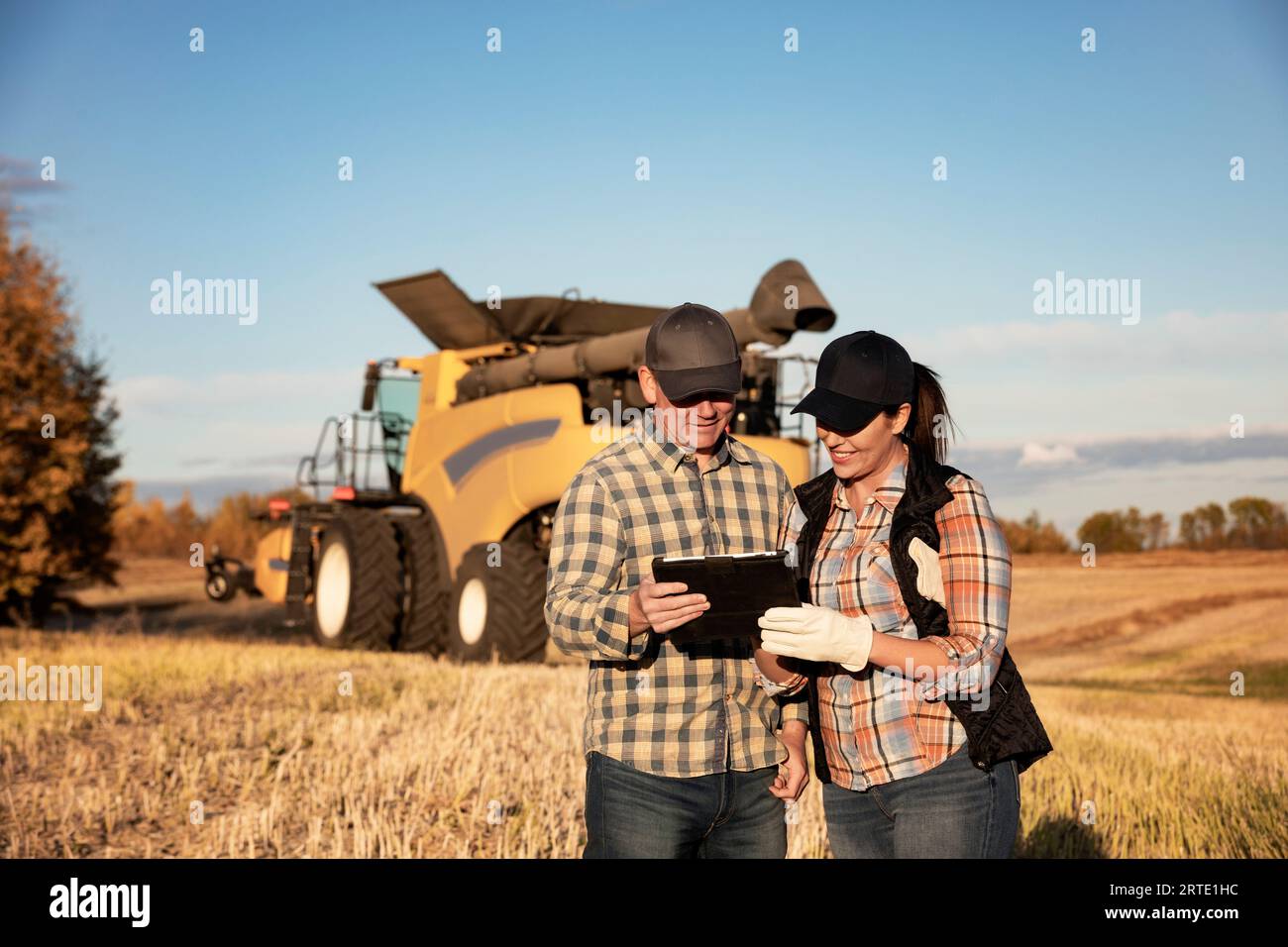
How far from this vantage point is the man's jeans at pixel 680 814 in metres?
3.04

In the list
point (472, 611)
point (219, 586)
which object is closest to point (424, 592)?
point (472, 611)

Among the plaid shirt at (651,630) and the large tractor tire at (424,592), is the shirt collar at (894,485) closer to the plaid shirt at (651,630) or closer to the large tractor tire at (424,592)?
the plaid shirt at (651,630)

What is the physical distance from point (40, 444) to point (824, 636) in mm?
24339

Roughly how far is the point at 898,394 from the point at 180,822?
5.14m

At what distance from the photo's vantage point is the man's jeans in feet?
9.97

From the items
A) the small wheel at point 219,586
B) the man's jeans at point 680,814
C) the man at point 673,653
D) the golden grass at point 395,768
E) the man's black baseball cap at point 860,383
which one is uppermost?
the man's black baseball cap at point 860,383

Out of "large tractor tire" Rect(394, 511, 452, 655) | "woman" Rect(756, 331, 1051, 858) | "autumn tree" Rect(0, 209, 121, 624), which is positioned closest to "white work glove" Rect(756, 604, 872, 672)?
"woman" Rect(756, 331, 1051, 858)

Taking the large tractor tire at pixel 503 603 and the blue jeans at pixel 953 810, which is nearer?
the blue jeans at pixel 953 810

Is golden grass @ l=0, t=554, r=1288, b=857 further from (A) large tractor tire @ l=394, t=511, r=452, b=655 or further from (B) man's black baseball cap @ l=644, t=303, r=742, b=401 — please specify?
(B) man's black baseball cap @ l=644, t=303, r=742, b=401

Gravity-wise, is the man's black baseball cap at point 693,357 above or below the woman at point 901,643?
above

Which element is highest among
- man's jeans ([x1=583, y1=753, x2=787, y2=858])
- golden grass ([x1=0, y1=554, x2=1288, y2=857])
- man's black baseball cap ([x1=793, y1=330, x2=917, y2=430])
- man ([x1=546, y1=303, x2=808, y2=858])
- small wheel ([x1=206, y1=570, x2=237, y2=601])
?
man's black baseball cap ([x1=793, y1=330, x2=917, y2=430])

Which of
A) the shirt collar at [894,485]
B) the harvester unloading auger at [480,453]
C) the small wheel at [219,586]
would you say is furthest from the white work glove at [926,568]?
the small wheel at [219,586]

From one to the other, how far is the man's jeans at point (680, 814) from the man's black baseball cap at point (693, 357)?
3.01 feet
